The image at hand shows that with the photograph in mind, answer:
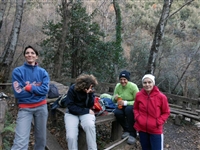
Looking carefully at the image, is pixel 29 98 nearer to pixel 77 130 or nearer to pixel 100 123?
pixel 77 130

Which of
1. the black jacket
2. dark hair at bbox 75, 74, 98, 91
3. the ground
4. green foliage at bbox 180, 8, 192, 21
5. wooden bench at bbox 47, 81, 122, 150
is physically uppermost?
green foliage at bbox 180, 8, 192, 21

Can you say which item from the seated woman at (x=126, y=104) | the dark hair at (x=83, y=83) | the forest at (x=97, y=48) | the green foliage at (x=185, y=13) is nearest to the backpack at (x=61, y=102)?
the dark hair at (x=83, y=83)

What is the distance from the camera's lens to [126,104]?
13.7ft

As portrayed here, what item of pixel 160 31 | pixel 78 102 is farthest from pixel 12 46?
pixel 160 31

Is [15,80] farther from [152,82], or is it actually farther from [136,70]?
[136,70]

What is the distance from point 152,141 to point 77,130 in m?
1.23

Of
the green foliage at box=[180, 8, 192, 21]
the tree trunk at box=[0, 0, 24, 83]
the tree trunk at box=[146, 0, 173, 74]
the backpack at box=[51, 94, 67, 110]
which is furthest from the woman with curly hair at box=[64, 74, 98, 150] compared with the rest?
the green foliage at box=[180, 8, 192, 21]

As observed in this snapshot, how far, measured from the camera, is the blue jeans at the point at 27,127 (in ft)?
9.19

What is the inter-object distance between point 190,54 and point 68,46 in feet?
30.6

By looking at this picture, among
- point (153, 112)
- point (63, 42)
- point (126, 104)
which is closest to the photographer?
point (153, 112)

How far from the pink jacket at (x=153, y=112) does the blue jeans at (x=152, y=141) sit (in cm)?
8

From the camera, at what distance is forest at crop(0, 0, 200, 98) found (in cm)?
850

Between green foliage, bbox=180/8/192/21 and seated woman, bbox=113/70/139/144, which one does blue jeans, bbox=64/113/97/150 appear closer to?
seated woman, bbox=113/70/139/144

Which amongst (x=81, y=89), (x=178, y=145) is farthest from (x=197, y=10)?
(x=81, y=89)
